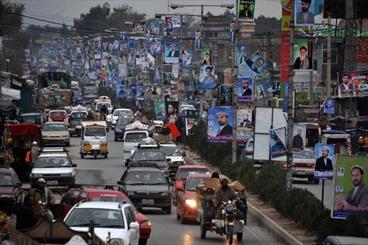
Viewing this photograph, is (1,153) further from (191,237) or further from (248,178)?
(191,237)

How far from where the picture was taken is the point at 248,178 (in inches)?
1663

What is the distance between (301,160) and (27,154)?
1193cm

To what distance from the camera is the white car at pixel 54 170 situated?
4200 centimetres

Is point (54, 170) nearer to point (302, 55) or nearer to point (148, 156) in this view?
point (148, 156)

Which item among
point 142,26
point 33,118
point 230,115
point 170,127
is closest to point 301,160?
point 230,115

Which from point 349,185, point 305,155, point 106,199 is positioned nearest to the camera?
point 349,185

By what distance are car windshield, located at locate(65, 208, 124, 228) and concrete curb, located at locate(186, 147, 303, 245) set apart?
5792mm

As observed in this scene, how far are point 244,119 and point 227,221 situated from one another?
25.9 meters

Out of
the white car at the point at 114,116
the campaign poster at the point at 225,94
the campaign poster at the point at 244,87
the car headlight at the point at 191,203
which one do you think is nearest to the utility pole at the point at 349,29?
the campaign poster at the point at 244,87

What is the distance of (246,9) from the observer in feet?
148

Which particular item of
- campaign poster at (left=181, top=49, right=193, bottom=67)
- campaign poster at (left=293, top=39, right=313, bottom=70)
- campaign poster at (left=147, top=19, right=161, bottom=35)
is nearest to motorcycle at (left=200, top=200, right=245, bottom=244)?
campaign poster at (left=293, top=39, right=313, bottom=70)

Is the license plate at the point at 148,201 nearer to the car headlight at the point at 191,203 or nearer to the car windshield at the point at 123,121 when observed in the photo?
the car headlight at the point at 191,203

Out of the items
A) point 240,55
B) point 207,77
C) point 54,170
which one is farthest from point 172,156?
point 207,77

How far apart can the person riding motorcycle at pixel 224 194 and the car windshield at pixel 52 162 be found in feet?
56.8
